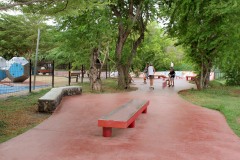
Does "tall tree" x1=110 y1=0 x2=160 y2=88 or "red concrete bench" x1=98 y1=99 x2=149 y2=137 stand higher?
"tall tree" x1=110 y1=0 x2=160 y2=88

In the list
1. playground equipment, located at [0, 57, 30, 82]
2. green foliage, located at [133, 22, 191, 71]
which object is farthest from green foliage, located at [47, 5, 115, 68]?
green foliage, located at [133, 22, 191, 71]

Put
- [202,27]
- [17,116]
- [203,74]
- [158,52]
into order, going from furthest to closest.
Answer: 1. [158,52]
2. [203,74]
3. [202,27]
4. [17,116]

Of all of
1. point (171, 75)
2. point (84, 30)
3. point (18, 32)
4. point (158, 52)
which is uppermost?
point (18, 32)

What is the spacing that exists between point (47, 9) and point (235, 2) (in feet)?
33.6

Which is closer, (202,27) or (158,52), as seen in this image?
(202,27)

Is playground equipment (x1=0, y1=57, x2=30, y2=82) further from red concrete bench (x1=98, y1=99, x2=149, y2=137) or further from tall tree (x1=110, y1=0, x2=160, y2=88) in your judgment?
red concrete bench (x1=98, y1=99, x2=149, y2=137)

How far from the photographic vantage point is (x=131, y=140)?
22.3ft

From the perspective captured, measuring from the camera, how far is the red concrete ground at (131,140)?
5691 millimetres

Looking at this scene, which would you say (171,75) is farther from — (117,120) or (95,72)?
(117,120)

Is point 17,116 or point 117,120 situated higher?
point 117,120

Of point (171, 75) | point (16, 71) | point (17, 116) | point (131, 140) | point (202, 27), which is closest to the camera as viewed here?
point (131, 140)

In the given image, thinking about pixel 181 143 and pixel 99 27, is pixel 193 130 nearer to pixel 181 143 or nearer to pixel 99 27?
pixel 181 143

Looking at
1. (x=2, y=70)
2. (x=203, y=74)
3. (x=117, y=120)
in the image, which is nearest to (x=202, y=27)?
(x=203, y=74)

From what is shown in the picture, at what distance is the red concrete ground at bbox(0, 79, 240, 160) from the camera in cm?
569
